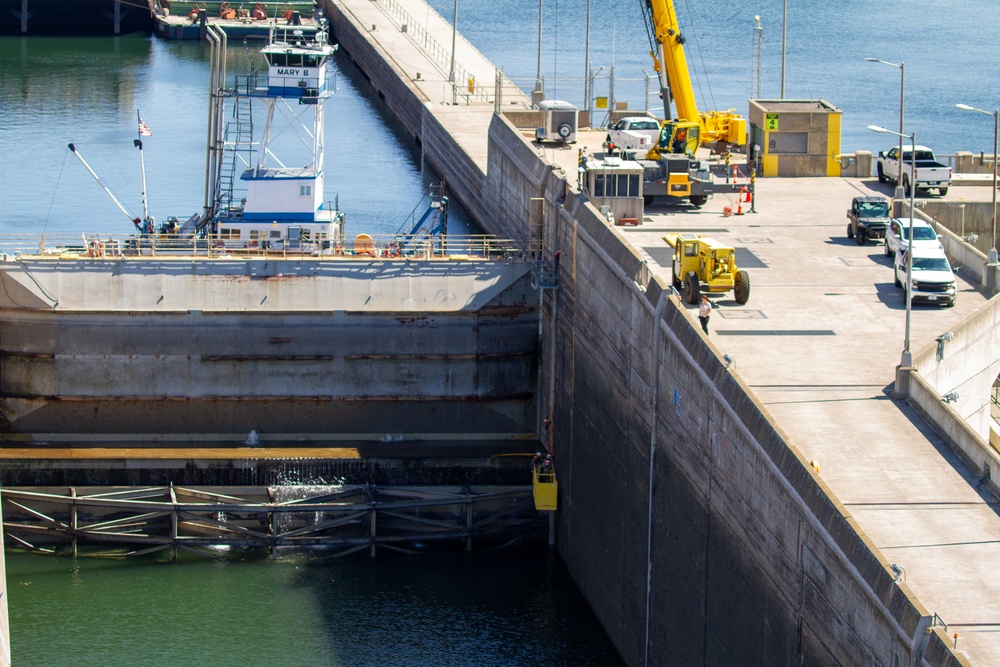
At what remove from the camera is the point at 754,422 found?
34.2m

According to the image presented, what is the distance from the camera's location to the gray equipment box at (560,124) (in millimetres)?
69062

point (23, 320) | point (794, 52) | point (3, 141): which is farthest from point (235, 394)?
point (794, 52)

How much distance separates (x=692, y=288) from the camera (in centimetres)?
4616

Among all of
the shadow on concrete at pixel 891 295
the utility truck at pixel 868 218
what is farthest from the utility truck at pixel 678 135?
the shadow on concrete at pixel 891 295

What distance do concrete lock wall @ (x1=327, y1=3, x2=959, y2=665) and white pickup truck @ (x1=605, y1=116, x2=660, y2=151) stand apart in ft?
38.0

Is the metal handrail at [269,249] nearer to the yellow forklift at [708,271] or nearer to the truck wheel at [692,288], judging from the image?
the yellow forklift at [708,271]

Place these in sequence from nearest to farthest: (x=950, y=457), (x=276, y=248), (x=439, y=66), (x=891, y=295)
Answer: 1. (x=950, y=457)
2. (x=891, y=295)
3. (x=276, y=248)
4. (x=439, y=66)

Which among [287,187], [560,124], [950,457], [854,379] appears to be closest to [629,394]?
[854,379]

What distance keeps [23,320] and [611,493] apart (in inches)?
812

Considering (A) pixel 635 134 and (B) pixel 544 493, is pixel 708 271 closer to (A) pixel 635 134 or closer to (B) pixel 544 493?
(B) pixel 544 493

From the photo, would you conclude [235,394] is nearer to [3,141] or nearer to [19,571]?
[19,571]

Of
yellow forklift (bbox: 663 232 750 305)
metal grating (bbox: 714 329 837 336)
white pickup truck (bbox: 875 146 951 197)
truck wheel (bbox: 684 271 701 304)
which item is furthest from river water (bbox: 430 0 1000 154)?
metal grating (bbox: 714 329 837 336)

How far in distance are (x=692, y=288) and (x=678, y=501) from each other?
8.51 metres

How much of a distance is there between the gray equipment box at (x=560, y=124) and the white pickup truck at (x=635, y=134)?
1.57 metres
